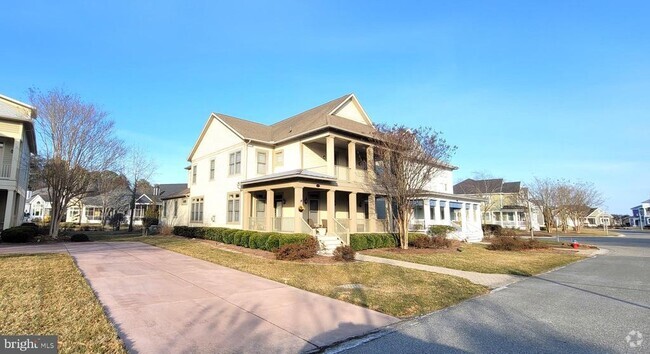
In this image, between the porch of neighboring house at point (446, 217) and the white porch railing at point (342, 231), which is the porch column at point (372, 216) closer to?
the white porch railing at point (342, 231)

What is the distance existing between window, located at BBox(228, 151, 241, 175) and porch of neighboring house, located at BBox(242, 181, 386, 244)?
6.30 feet

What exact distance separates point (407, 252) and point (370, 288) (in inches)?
387

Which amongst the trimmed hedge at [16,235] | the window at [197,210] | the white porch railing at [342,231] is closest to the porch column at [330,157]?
the white porch railing at [342,231]

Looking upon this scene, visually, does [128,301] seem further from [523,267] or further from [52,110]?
[52,110]

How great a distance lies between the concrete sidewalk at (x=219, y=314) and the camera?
16.4 ft

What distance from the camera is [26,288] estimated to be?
→ 25.9ft

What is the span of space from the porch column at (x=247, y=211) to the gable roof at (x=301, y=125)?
3.77 metres

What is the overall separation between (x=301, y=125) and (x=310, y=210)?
585 centimetres

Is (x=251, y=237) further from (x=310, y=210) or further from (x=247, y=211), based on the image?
(x=310, y=210)

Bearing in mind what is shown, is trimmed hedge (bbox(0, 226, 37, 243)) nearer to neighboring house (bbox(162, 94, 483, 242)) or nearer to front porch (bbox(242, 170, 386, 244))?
neighboring house (bbox(162, 94, 483, 242))

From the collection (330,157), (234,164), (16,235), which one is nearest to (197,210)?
(234,164)

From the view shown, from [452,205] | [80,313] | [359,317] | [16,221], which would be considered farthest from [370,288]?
[16,221]

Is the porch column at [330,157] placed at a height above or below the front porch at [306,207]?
above

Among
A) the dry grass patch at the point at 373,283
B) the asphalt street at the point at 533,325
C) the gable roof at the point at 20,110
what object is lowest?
the asphalt street at the point at 533,325
